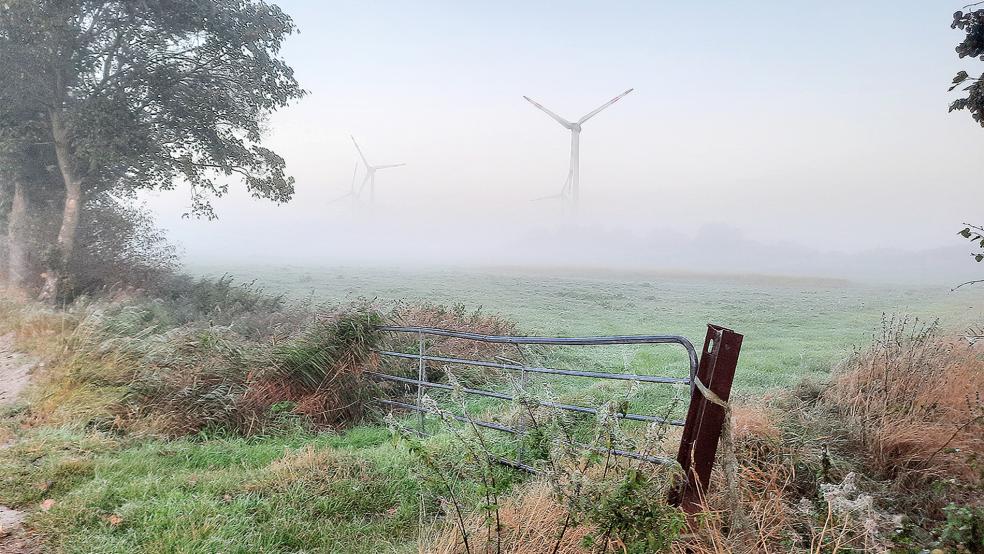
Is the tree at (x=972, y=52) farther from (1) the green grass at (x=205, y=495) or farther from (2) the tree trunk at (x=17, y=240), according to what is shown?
(2) the tree trunk at (x=17, y=240)

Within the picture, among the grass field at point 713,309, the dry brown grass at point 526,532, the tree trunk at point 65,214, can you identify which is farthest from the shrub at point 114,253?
the dry brown grass at point 526,532

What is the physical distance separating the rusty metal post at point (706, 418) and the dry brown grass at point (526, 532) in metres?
0.54

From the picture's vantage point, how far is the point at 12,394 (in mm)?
5898

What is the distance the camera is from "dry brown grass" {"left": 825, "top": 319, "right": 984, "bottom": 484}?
3875 mm

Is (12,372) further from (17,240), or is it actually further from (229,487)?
(17,240)

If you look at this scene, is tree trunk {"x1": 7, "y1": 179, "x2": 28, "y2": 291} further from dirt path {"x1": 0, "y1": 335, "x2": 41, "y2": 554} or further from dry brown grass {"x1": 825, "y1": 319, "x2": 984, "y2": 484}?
dry brown grass {"x1": 825, "y1": 319, "x2": 984, "y2": 484}

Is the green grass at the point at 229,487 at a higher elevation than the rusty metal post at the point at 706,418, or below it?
below

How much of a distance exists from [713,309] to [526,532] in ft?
53.6

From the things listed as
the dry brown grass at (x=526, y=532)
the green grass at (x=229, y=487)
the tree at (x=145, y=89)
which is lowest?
the green grass at (x=229, y=487)

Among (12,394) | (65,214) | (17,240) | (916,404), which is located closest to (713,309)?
(916,404)

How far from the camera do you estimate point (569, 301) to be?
1983 cm

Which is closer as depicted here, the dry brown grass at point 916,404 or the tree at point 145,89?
the dry brown grass at point 916,404

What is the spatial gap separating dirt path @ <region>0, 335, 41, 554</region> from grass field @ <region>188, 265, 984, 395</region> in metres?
4.07

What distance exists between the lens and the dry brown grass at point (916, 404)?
388 cm
